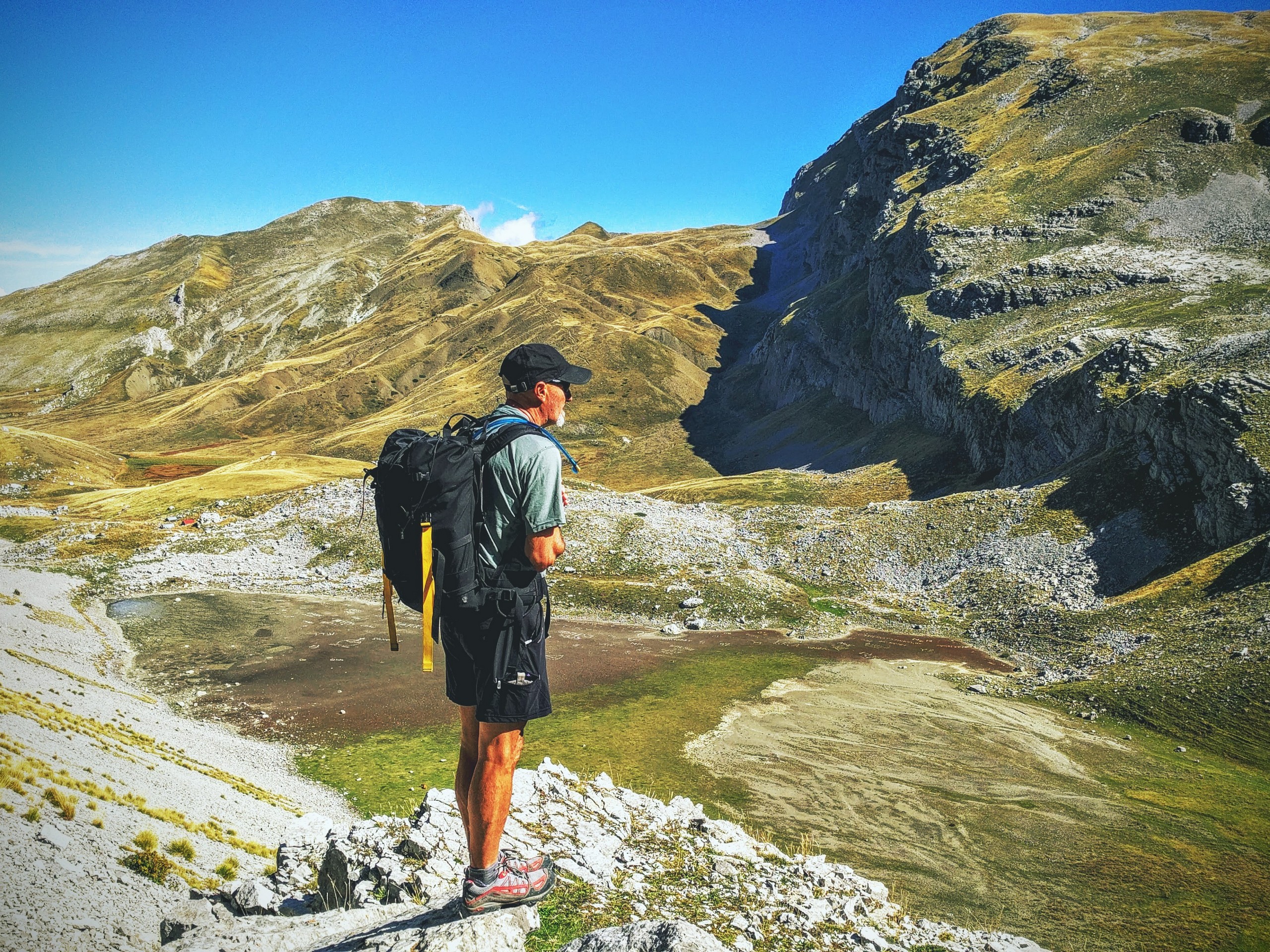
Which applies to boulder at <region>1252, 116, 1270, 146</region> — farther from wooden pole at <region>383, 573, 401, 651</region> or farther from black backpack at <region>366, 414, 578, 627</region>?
wooden pole at <region>383, 573, 401, 651</region>

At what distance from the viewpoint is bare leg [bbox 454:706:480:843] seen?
282 inches

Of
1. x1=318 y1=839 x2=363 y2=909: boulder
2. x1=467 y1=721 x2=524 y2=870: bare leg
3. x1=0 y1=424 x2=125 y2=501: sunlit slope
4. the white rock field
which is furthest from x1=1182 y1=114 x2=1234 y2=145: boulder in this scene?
x1=0 y1=424 x2=125 y2=501: sunlit slope

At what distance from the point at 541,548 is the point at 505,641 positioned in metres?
0.96

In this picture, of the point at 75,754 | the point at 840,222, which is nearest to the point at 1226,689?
the point at 75,754

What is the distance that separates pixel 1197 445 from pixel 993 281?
170 ft

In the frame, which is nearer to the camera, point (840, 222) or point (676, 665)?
point (676, 665)

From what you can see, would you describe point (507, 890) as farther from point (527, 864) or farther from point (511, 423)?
point (511, 423)

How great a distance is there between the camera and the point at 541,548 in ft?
22.2

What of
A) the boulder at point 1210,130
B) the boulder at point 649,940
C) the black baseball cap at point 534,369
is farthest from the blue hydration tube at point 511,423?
the boulder at point 1210,130

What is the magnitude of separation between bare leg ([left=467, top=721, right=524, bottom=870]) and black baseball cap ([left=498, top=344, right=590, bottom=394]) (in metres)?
3.42

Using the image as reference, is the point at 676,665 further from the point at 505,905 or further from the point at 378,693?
the point at 505,905

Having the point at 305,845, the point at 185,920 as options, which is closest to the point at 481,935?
the point at 185,920

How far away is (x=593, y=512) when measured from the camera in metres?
61.3

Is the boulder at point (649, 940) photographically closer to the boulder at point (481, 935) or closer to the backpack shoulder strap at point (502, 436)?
the boulder at point (481, 935)
